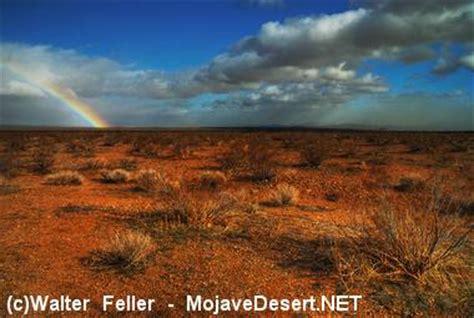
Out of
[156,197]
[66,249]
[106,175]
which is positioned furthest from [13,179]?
[66,249]

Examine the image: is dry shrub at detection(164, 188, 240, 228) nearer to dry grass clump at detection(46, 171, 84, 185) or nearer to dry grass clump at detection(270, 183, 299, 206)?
dry grass clump at detection(270, 183, 299, 206)

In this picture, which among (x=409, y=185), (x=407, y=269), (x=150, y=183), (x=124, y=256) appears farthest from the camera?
(x=409, y=185)

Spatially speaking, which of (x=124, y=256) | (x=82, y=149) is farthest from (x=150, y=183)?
(x=82, y=149)

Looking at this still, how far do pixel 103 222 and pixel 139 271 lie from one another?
7.60 ft

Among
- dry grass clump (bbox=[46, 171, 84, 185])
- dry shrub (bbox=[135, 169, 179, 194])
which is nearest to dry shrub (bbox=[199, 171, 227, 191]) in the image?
dry shrub (bbox=[135, 169, 179, 194])

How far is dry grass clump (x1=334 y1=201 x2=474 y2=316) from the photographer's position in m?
4.41

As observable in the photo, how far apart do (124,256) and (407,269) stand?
3.55 meters

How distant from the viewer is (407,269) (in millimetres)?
4969

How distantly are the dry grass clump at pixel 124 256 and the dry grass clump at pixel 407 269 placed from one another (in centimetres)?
251

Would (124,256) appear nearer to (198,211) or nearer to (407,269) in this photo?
(198,211)

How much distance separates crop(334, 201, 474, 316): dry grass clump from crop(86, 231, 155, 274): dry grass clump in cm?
251

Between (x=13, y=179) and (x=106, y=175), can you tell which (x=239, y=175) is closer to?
(x=106, y=175)

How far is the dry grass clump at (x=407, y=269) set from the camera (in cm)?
441

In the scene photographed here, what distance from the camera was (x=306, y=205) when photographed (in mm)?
9859
